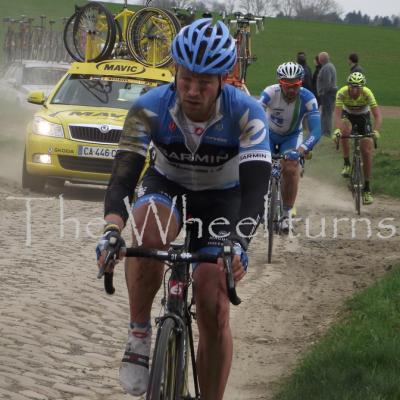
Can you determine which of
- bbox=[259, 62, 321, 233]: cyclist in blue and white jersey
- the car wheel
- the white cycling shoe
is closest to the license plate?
the car wheel

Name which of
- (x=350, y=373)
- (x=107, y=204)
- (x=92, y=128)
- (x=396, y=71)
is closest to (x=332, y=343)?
(x=350, y=373)

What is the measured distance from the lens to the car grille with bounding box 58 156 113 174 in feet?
48.4

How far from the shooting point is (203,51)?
4746 millimetres

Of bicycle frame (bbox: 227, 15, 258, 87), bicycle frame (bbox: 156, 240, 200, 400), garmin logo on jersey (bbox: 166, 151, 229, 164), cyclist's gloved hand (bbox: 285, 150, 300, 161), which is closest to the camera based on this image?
bicycle frame (bbox: 156, 240, 200, 400)

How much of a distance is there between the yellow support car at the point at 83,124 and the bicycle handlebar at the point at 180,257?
10.3 m

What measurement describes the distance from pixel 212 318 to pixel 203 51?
1253 millimetres

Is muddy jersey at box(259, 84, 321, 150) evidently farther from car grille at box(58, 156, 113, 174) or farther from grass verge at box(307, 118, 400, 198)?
grass verge at box(307, 118, 400, 198)

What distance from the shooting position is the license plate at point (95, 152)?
48.4 ft

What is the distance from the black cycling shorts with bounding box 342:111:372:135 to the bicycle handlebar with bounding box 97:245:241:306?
11.9 metres

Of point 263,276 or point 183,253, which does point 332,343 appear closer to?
point 183,253

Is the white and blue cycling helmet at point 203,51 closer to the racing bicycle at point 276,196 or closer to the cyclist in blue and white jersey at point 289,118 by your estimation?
the racing bicycle at point 276,196

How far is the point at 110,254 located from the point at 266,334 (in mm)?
3684

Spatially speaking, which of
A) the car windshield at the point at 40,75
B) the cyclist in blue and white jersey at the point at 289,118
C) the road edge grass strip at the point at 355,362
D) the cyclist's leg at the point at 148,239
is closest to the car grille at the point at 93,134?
the cyclist in blue and white jersey at the point at 289,118

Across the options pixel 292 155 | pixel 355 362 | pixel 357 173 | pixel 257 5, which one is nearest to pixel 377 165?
pixel 357 173
